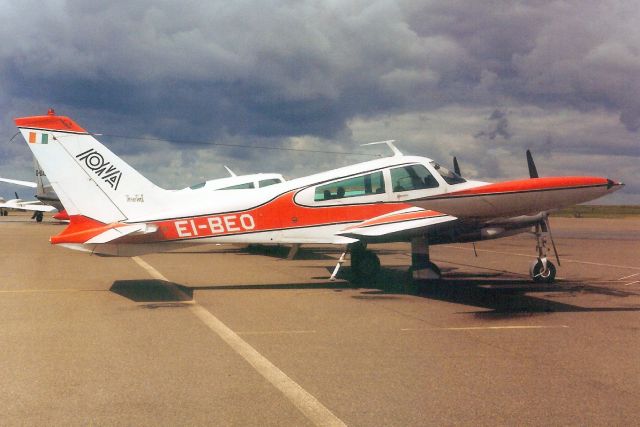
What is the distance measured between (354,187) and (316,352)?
245 inches

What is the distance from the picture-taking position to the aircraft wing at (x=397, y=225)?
11.8m

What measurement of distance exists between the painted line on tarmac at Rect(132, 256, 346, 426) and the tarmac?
0.02 m

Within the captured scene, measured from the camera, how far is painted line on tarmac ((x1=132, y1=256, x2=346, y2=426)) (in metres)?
4.70

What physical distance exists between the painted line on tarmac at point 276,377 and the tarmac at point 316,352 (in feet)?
0.08

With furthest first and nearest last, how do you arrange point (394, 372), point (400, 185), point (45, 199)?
point (45, 199)
point (400, 185)
point (394, 372)

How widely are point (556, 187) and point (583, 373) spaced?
183 inches

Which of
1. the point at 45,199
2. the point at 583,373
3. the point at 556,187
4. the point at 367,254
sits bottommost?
the point at 583,373

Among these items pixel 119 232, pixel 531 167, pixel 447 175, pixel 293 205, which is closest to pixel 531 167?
pixel 531 167

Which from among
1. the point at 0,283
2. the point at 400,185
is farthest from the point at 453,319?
the point at 0,283

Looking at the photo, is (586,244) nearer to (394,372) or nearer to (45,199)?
(394,372)

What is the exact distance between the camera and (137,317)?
9078 millimetres

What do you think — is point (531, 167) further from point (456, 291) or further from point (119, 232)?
point (119, 232)

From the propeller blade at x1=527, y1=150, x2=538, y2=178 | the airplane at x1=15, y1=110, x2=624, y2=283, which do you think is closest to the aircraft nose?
the airplane at x1=15, y1=110, x2=624, y2=283

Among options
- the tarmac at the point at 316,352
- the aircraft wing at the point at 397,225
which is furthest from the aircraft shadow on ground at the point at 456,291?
the aircraft wing at the point at 397,225
